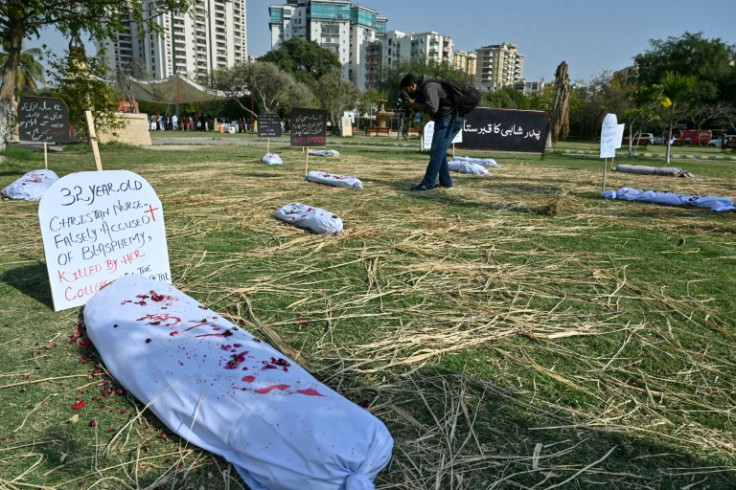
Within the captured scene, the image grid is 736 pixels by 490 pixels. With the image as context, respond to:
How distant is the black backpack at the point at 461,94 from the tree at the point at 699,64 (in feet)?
143

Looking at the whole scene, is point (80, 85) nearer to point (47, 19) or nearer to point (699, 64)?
point (47, 19)

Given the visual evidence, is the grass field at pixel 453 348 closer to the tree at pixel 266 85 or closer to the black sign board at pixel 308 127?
the black sign board at pixel 308 127

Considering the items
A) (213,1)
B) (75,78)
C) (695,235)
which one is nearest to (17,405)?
(695,235)

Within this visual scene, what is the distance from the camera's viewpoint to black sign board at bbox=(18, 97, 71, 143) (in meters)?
8.70

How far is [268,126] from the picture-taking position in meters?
15.1

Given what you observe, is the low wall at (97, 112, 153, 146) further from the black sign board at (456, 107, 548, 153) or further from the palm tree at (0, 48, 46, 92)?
the palm tree at (0, 48, 46, 92)

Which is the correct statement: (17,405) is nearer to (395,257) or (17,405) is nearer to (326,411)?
(326,411)

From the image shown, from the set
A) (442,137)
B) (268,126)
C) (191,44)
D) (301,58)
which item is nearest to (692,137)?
(268,126)

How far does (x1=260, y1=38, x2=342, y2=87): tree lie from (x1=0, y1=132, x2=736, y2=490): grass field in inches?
2671

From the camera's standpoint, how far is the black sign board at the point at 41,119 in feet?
28.5

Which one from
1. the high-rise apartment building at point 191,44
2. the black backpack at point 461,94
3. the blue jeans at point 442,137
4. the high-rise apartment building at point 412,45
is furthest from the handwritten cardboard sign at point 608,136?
the high-rise apartment building at point 412,45

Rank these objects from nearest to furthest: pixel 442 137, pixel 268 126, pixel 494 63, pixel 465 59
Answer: pixel 442 137 < pixel 268 126 < pixel 465 59 < pixel 494 63

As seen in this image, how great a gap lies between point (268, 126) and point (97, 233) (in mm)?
13078

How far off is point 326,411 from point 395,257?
240 cm
